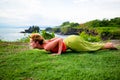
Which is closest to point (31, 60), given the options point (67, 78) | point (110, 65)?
point (67, 78)

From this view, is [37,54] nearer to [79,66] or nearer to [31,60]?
[31,60]

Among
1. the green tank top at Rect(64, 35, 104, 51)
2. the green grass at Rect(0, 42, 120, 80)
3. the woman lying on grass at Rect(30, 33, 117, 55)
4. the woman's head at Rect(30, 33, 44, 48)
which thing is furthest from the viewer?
the green tank top at Rect(64, 35, 104, 51)

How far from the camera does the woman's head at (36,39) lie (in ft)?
16.1

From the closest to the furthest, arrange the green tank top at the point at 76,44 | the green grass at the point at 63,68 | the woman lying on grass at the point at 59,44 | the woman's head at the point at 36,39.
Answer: the green grass at the point at 63,68 < the woman's head at the point at 36,39 < the woman lying on grass at the point at 59,44 < the green tank top at the point at 76,44

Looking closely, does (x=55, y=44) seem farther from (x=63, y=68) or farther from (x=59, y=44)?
(x=63, y=68)

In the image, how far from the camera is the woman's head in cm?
492

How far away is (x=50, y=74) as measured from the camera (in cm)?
357

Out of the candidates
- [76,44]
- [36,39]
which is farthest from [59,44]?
[36,39]

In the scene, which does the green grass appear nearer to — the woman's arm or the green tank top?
the woman's arm

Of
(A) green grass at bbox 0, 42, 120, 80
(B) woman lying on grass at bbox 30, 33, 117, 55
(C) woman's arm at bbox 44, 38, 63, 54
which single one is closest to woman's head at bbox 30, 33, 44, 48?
(B) woman lying on grass at bbox 30, 33, 117, 55

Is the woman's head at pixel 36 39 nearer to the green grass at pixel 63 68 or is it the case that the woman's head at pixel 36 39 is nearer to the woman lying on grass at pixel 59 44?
the woman lying on grass at pixel 59 44

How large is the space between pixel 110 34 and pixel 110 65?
26.2 m

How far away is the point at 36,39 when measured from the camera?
493 centimetres

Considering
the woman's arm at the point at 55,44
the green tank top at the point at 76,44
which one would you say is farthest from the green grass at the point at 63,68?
the green tank top at the point at 76,44
